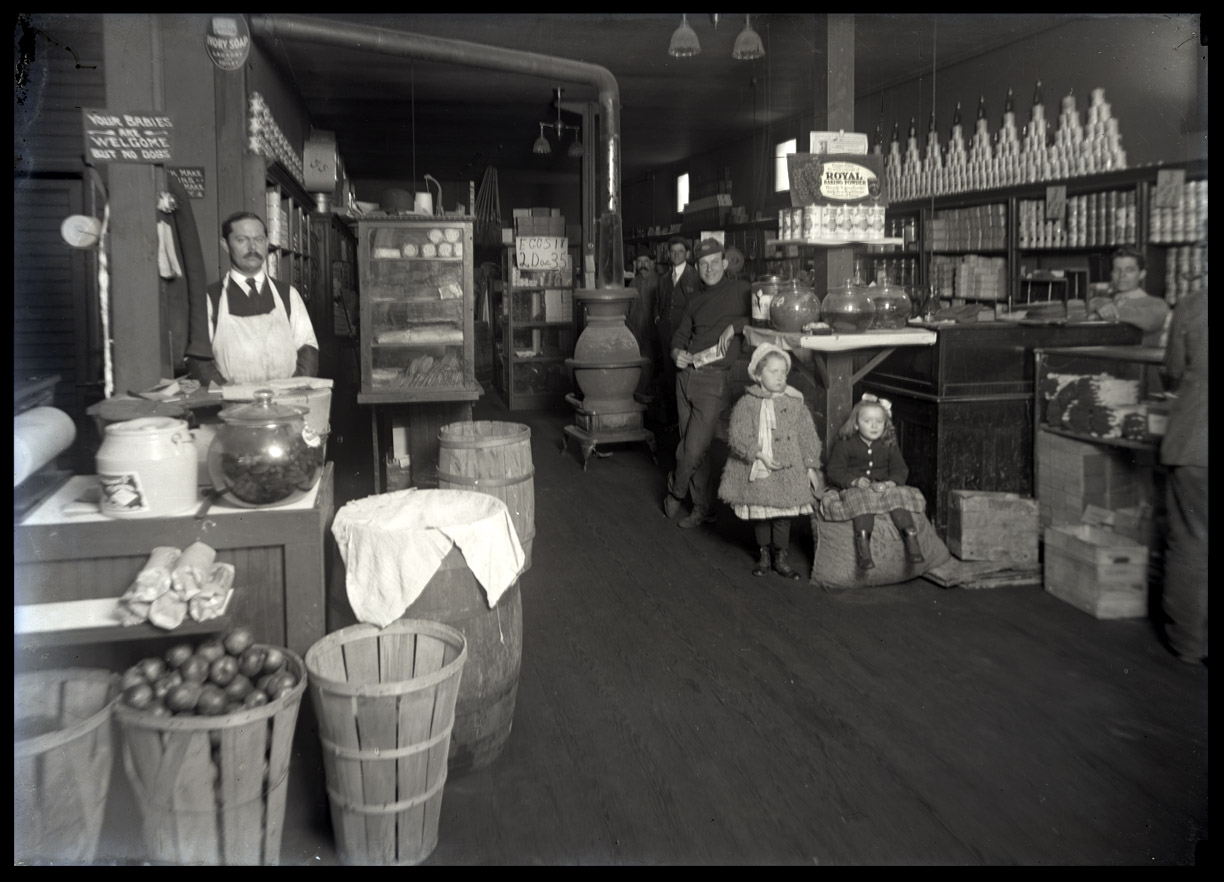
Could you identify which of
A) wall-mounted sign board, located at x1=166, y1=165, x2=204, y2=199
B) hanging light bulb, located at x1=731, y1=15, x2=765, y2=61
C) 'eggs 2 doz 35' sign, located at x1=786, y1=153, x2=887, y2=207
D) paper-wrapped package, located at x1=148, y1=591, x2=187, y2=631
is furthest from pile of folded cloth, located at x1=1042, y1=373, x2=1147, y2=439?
wall-mounted sign board, located at x1=166, y1=165, x2=204, y2=199

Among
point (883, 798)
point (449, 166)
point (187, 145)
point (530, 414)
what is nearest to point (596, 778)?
point (883, 798)

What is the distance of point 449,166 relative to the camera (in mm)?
17594

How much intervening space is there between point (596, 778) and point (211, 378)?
2433 millimetres

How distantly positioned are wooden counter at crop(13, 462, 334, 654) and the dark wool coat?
2432 millimetres

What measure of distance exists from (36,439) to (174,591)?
86 centimetres

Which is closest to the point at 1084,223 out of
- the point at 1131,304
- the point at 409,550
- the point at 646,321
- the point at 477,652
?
the point at 1131,304

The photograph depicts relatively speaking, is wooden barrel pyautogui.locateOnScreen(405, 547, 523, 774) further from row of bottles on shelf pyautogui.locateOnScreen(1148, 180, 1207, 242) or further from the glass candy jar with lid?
row of bottles on shelf pyautogui.locateOnScreen(1148, 180, 1207, 242)

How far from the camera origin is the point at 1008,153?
789cm

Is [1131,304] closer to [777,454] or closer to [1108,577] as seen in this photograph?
[1108,577]

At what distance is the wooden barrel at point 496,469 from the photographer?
378 centimetres

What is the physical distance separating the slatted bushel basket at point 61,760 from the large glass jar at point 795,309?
369 cm

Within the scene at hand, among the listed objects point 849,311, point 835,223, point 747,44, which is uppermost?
point 747,44
